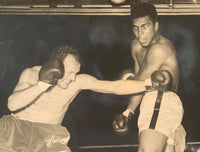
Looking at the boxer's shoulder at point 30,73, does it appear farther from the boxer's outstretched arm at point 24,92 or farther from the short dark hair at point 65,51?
the short dark hair at point 65,51

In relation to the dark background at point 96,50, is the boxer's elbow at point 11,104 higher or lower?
lower

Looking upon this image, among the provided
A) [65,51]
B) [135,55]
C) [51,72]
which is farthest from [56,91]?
[135,55]

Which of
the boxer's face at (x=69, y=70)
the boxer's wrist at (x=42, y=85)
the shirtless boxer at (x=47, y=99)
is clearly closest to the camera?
the shirtless boxer at (x=47, y=99)

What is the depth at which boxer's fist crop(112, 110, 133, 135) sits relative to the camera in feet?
14.2

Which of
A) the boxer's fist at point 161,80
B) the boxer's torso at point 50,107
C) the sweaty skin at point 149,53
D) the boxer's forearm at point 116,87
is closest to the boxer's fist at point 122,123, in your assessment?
the sweaty skin at point 149,53

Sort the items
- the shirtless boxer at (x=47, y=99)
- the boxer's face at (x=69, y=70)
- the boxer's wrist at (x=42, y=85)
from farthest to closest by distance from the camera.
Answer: the boxer's face at (x=69, y=70) → the boxer's wrist at (x=42, y=85) → the shirtless boxer at (x=47, y=99)

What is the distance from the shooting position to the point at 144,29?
4.43 m

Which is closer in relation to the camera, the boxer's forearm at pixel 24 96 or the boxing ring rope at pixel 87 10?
the boxer's forearm at pixel 24 96

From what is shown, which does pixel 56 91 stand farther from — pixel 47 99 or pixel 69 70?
pixel 69 70

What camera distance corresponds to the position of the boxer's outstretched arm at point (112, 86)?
171 inches

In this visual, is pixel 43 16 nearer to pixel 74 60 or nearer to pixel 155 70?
pixel 74 60

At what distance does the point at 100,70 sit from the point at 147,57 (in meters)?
0.62

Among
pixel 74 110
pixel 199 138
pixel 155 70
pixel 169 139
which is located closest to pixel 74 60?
pixel 74 110

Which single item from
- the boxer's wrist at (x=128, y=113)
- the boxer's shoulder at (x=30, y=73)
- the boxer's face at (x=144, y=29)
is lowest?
the boxer's wrist at (x=128, y=113)
